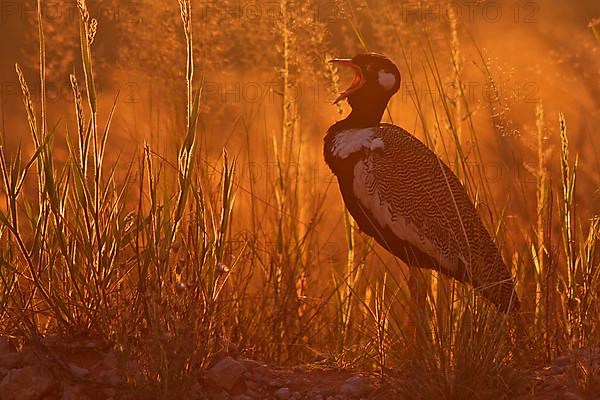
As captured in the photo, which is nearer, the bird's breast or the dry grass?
the dry grass

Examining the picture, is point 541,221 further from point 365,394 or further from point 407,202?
point 365,394

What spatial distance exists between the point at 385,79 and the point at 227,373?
68.2 inches

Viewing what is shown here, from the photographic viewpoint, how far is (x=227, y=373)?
10.2 feet

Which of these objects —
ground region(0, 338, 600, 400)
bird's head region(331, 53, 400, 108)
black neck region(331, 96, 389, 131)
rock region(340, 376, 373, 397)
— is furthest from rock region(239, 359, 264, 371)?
bird's head region(331, 53, 400, 108)

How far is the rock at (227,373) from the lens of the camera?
3.11 meters

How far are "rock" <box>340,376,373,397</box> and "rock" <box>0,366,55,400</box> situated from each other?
772mm

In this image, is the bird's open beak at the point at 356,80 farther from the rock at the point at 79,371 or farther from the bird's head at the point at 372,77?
the rock at the point at 79,371

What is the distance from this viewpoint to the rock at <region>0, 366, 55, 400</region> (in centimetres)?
299

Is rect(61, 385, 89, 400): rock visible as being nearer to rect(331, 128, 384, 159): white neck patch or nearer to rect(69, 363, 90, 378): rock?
rect(69, 363, 90, 378): rock

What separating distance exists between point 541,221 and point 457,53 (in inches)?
26.8

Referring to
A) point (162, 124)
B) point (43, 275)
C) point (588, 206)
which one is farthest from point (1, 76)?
point (43, 275)

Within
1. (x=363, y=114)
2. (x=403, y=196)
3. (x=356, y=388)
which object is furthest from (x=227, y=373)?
(x=363, y=114)

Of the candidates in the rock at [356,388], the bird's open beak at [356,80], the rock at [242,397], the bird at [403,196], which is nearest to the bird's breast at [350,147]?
the bird at [403,196]

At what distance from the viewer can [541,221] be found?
4020 mm
